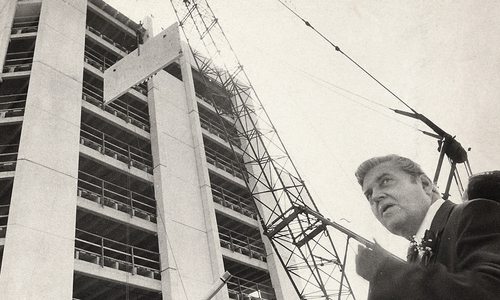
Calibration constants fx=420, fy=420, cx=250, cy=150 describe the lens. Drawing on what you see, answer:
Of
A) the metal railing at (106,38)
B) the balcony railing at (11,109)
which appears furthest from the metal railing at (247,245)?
the metal railing at (106,38)

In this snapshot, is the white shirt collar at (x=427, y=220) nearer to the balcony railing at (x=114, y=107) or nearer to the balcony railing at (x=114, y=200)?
the balcony railing at (x=114, y=200)

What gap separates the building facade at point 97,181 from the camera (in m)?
16.1

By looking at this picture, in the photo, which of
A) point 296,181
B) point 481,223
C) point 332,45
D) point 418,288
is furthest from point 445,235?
point 296,181

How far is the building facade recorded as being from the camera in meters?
16.1

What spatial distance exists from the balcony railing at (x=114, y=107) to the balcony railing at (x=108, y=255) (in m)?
7.12

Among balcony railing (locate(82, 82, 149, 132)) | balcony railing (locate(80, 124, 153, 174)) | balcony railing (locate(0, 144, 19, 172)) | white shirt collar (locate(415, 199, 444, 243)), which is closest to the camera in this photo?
white shirt collar (locate(415, 199, 444, 243))

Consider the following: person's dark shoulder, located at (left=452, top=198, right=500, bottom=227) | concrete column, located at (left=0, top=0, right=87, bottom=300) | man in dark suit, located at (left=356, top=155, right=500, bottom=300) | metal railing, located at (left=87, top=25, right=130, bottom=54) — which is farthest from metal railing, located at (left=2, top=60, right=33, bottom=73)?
person's dark shoulder, located at (left=452, top=198, right=500, bottom=227)

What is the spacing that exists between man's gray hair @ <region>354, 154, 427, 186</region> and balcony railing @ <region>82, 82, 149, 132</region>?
75.3 ft

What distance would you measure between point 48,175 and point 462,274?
18.8 metres

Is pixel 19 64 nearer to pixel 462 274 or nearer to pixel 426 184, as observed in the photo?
pixel 426 184

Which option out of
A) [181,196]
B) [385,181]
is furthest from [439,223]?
[181,196]

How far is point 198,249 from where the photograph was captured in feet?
70.7

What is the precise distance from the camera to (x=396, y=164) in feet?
6.04

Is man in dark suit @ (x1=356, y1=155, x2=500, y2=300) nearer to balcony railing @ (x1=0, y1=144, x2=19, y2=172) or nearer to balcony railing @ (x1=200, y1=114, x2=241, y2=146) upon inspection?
balcony railing @ (x1=0, y1=144, x2=19, y2=172)
